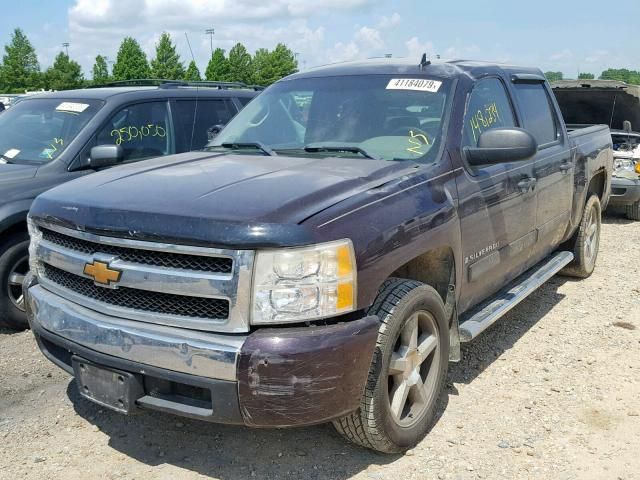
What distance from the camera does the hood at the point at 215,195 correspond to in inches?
105

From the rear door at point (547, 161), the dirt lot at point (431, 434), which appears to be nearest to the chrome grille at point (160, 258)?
the dirt lot at point (431, 434)

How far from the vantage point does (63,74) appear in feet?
230

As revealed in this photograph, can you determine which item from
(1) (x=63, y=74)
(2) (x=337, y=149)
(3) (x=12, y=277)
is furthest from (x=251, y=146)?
(1) (x=63, y=74)

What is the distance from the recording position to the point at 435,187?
11.4ft

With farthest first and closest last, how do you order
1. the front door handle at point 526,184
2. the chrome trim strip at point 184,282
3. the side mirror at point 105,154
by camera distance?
the side mirror at point 105,154
the front door handle at point 526,184
the chrome trim strip at point 184,282

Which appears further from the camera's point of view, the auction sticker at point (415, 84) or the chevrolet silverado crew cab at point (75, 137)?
the chevrolet silverado crew cab at point (75, 137)

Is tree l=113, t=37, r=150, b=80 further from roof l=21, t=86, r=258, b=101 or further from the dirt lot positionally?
the dirt lot

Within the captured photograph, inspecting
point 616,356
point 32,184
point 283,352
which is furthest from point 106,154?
point 616,356

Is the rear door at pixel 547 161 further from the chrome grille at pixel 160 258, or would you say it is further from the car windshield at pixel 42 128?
→ the car windshield at pixel 42 128

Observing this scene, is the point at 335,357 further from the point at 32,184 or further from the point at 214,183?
the point at 32,184

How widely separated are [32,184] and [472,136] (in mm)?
3218

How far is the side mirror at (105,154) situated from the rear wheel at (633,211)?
7.55 m

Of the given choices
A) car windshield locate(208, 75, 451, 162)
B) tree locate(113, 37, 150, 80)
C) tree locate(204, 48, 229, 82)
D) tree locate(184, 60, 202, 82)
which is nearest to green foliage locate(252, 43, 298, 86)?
tree locate(204, 48, 229, 82)

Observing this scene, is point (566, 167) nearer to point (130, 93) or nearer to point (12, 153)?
point (130, 93)
